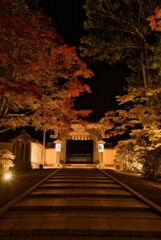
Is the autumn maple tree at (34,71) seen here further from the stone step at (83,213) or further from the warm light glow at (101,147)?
the warm light glow at (101,147)

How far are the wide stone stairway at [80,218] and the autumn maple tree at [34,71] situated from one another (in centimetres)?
486

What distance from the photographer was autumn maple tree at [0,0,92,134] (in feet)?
33.7

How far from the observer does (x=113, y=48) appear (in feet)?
51.2

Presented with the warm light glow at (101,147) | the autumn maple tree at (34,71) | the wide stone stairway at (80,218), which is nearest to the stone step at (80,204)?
the wide stone stairway at (80,218)

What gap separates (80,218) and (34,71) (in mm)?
7208

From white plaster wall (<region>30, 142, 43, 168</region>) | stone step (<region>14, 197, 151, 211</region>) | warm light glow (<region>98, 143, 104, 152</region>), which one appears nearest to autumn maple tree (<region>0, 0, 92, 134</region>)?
stone step (<region>14, 197, 151, 211</region>)

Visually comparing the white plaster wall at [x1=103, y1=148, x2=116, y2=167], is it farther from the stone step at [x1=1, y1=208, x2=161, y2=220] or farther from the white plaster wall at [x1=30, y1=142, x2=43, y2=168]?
the stone step at [x1=1, y1=208, x2=161, y2=220]

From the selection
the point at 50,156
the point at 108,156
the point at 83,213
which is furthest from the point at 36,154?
the point at 83,213

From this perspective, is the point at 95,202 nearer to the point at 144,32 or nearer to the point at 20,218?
the point at 20,218

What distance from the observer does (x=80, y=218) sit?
19.2ft

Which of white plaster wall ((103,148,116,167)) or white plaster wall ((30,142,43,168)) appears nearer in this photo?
white plaster wall ((30,142,43,168))

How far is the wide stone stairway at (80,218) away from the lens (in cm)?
498

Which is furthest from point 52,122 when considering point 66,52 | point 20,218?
point 20,218

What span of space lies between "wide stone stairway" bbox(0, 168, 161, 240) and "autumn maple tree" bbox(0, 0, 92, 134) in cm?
486
